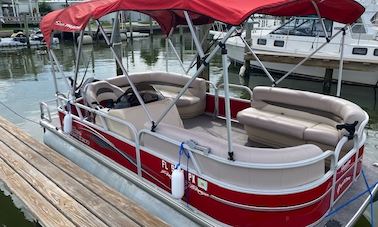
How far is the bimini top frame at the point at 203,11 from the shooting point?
10.2 feet

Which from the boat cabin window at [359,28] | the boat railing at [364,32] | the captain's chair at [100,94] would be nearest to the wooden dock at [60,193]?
the captain's chair at [100,94]

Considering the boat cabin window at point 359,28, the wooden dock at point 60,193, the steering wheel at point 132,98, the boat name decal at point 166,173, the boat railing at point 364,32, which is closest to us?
the wooden dock at point 60,193

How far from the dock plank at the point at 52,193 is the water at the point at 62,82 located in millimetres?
736

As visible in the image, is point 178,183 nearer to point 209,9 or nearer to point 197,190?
point 197,190

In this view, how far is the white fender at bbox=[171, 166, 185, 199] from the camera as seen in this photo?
3.67m

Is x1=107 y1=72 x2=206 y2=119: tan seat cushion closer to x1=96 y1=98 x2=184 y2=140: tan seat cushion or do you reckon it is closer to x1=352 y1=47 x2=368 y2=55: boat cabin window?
x1=96 y1=98 x2=184 y2=140: tan seat cushion

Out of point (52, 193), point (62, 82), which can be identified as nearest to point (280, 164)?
point (52, 193)

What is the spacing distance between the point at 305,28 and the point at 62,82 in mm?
10031

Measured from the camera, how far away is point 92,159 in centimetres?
525

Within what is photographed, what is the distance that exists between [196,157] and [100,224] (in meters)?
1.33

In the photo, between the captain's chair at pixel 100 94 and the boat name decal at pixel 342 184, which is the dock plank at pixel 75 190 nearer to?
the captain's chair at pixel 100 94

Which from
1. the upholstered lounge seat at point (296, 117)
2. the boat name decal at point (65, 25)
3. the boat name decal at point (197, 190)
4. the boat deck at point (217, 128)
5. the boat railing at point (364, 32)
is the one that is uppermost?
the boat name decal at point (65, 25)

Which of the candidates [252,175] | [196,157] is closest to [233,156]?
[252,175]

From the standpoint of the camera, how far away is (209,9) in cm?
321
